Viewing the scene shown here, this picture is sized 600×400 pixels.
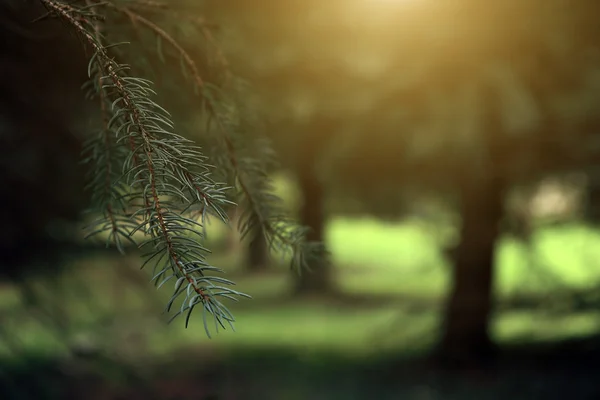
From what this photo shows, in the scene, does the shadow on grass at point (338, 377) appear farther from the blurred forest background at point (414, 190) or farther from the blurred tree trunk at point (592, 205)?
the blurred tree trunk at point (592, 205)

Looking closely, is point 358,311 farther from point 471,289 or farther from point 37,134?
point 37,134

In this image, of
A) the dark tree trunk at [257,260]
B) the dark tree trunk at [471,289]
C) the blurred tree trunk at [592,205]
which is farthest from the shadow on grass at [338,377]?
the dark tree trunk at [257,260]

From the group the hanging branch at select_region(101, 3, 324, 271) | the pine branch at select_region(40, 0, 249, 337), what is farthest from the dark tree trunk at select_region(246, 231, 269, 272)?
the pine branch at select_region(40, 0, 249, 337)

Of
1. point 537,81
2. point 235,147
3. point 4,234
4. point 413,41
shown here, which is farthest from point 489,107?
point 235,147

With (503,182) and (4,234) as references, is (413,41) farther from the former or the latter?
(4,234)

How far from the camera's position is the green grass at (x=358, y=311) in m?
6.54

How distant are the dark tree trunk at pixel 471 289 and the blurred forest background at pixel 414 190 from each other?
0.05ft

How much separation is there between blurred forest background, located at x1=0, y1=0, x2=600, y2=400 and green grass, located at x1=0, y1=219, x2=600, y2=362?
6 centimetres

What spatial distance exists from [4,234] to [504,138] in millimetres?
4335

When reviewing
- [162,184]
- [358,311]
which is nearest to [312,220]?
[358,311]

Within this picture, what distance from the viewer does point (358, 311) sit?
12.6 m

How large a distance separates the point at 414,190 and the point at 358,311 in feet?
15.9

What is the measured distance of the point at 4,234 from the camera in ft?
16.0

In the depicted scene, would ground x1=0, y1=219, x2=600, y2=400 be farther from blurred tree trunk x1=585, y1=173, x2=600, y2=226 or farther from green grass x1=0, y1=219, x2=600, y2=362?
blurred tree trunk x1=585, y1=173, x2=600, y2=226
